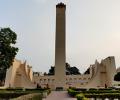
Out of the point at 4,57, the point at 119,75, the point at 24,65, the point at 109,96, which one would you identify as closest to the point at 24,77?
the point at 24,65

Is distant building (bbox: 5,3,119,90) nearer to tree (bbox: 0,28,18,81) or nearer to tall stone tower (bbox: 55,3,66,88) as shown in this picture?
tall stone tower (bbox: 55,3,66,88)

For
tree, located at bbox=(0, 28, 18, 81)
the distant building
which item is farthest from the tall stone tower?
tree, located at bbox=(0, 28, 18, 81)

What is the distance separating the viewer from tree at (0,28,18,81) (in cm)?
3155

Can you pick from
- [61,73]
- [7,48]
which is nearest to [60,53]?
[61,73]

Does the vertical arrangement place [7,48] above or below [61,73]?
above

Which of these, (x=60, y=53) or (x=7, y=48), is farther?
(x=60, y=53)

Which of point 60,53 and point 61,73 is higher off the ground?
point 60,53

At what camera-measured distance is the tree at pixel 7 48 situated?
31547 millimetres

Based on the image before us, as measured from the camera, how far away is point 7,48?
3186 centimetres

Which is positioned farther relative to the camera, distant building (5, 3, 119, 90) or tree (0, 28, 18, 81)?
distant building (5, 3, 119, 90)

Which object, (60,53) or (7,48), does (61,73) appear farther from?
(7,48)

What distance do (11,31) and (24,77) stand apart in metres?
10.9

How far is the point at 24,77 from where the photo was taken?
42562 millimetres

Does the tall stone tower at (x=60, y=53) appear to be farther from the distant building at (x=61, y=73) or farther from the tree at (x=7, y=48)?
the tree at (x=7, y=48)
